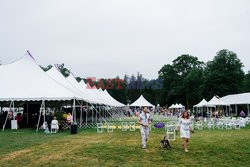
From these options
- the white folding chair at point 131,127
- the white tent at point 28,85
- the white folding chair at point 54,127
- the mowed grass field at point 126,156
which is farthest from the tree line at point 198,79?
the mowed grass field at point 126,156

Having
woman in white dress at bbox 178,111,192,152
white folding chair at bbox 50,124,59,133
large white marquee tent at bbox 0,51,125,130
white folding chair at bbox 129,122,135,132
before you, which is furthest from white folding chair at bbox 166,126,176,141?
large white marquee tent at bbox 0,51,125,130

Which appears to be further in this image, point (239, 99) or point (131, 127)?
point (239, 99)

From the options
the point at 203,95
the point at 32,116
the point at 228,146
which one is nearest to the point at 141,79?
the point at 203,95

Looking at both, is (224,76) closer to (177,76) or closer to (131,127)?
(177,76)

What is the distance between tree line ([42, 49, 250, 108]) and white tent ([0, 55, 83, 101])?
28.0 meters

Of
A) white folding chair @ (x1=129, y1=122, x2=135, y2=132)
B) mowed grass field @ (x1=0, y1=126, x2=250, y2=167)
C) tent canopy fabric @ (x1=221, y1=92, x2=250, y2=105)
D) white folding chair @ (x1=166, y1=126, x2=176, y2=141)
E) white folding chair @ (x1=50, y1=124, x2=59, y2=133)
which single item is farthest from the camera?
tent canopy fabric @ (x1=221, y1=92, x2=250, y2=105)

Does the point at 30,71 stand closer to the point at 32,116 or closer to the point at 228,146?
the point at 32,116

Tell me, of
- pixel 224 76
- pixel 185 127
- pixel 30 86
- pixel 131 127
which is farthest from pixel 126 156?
pixel 224 76

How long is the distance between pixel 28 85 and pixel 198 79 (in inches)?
1844

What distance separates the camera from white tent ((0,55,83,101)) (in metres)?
21.7

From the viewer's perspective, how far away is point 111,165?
28.7 feet

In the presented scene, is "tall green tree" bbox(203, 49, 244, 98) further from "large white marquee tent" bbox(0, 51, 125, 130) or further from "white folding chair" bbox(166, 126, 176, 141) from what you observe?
"white folding chair" bbox(166, 126, 176, 141)

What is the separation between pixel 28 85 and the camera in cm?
2289

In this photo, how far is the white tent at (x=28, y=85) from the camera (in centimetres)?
2166
